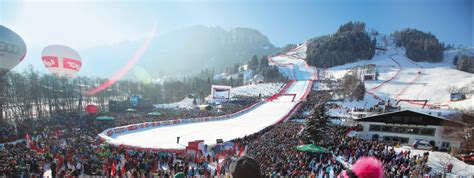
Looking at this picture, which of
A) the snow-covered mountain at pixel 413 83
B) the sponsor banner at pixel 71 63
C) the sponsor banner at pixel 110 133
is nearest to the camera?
the sponsor banner at pixel 110 133

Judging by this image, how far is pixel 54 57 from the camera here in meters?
28.9

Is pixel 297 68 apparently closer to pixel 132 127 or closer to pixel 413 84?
pixel 413 84

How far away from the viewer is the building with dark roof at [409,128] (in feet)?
65.7

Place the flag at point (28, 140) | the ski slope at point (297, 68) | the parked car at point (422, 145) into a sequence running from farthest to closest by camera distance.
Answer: the ski slope at point (297, 68) → the parked car at point (422, 145) → the flag at point (28, 140)

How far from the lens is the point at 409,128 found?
71.7 feet

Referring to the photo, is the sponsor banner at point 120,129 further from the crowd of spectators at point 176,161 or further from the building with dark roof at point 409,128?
the building with dark roof at point 409,128

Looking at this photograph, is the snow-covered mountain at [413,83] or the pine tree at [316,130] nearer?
the pine tree at [316,130]

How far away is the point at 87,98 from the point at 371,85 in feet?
282

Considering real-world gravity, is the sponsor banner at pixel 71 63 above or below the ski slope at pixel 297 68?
below

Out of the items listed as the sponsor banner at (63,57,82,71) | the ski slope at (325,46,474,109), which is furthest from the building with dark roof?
the sponsor banner at (63,57,82,71)

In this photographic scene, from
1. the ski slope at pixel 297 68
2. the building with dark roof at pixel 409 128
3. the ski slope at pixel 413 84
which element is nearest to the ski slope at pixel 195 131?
the building with dark roof at pixel 409 128

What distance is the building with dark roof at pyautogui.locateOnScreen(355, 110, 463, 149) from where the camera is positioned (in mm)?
20016

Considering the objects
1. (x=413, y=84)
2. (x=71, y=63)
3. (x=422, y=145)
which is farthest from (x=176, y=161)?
(x=413, y=84)

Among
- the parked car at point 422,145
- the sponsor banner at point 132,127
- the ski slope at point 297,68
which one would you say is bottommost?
the parked car at point 422,145
